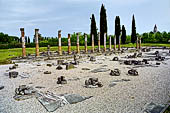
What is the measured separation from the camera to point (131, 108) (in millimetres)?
4531

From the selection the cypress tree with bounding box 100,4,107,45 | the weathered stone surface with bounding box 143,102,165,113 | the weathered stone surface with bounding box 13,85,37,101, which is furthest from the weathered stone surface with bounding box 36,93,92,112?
the cypress tree with bounding box 100,4,107,45

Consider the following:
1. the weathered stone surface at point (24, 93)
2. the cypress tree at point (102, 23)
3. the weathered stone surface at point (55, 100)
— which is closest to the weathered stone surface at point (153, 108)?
the weathered stone surface at point (55, 100)

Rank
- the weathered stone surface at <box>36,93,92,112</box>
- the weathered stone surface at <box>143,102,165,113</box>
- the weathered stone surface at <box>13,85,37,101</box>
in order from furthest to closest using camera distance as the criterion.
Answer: the weathered stone surface at <box>13,85,37,101</box>
the weathered stone surface at <box>36,93,92,112</box>
the weathered stone surface at <box>143,102,165,113</box>

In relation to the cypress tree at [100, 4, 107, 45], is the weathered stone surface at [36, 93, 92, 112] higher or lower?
lower

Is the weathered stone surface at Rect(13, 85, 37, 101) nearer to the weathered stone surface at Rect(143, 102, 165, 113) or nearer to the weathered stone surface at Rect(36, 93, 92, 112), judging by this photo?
the weathered stone surface at Rect(36, 93, 92, 112)

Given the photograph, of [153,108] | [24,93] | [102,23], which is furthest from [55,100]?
[102,23]

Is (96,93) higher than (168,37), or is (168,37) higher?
(168,37)

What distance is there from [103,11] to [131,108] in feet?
145

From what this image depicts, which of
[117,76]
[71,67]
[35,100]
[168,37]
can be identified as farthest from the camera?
[168,37]

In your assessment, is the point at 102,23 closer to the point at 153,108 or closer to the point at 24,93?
the point at 24,93

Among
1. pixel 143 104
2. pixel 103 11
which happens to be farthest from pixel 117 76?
pixel 103 11

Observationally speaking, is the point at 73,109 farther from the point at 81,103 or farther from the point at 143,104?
the point at 143,104

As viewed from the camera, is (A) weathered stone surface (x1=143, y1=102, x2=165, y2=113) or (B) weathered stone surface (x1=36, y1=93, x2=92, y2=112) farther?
(B) weathered stone surface (x1=36, y1=93, x2=92, y2=112)

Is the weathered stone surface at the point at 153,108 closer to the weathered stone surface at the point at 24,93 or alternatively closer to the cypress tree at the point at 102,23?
the weathered stone surface at the point at 24,93
